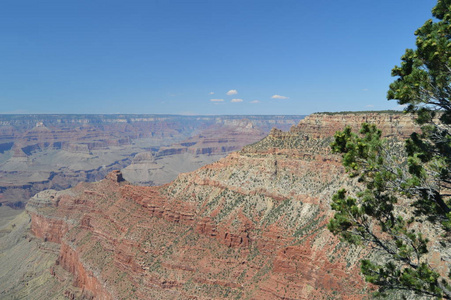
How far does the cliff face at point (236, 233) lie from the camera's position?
212 feet

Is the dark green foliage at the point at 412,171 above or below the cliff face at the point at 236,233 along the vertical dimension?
above

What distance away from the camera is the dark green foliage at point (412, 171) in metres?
17.0

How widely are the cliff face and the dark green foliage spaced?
4043 centimetres

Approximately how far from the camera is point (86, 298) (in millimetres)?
98750

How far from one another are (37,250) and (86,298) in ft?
207

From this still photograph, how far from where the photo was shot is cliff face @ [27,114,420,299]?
212ft

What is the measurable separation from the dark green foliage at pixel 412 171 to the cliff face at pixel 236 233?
40.4m

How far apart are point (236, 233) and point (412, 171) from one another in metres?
68.7

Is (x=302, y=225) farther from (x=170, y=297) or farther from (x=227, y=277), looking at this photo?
(x=170, y=297)

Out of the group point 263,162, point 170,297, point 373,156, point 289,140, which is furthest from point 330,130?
point 373,156

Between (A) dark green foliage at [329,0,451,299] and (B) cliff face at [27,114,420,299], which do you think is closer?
(A) dark green foliage at [329,0,451,299]

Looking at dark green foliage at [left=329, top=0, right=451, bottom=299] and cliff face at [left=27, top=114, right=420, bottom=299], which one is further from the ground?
dark green foliage at [left=329, top=0, right=451, bottom=299]

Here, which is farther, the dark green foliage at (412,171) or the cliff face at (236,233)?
the cliff face at (236,233)

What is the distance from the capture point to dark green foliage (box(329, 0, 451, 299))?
1702 cm
